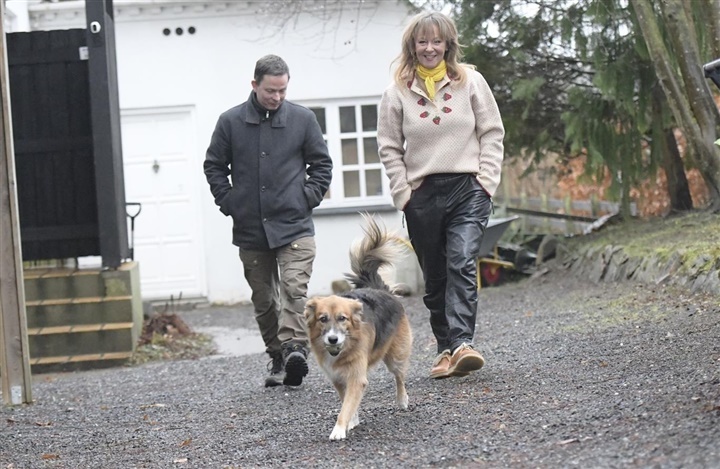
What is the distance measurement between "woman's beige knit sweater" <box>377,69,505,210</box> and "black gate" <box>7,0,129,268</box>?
4583 mm

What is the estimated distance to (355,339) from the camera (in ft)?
18.3

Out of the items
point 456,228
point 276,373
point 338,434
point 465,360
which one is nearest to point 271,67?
point 456,228

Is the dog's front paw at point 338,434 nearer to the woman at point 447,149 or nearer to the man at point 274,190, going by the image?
the woman at point 447,149

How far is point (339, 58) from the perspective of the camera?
605 inches

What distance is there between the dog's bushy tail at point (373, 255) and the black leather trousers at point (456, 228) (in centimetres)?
22

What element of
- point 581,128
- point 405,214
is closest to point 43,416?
point 405,214

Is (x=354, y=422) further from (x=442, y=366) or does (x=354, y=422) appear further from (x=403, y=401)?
(x=442, y=366)

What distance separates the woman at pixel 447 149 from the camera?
21.2 feet

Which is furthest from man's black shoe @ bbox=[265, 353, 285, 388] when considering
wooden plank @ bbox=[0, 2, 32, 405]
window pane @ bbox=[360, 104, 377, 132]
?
window pane @ bbox=[360, 104, 377, 132]

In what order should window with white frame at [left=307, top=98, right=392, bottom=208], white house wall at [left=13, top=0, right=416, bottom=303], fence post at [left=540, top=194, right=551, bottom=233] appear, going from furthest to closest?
fence post at [left=540, top=194, right=551, bottom=233] < window with white frame at [left=307, top=98, right=392, bottom=208] < white house wall at [left=13, top=0, right=416, bottom=303]

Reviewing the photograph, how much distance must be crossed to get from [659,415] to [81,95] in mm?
7471

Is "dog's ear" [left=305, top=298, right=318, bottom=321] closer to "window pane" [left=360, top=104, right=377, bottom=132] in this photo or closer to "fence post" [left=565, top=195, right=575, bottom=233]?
"window pane" [left=360, top=104, right=377, bottom=132]

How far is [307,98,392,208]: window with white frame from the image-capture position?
15555 millimetres

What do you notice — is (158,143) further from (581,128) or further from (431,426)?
(431,426)
